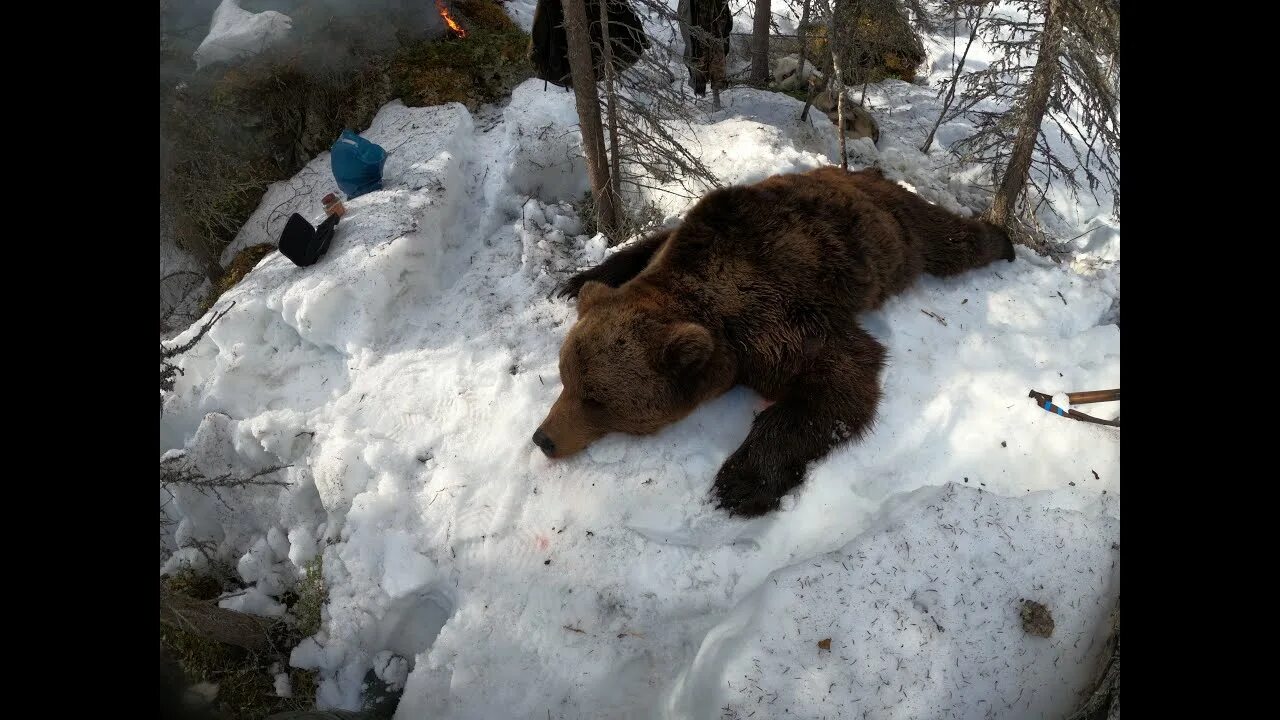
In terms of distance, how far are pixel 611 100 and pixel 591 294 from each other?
218 centimetres

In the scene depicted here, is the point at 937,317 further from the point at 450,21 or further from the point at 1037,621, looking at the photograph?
the point at 450,21

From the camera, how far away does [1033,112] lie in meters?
5.88

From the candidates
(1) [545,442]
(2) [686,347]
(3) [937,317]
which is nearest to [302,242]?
(1) [545,442]

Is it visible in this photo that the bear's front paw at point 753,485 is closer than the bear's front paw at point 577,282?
Yes

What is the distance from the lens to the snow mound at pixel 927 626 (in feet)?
11.3

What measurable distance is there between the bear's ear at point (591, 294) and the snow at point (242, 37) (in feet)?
25.3

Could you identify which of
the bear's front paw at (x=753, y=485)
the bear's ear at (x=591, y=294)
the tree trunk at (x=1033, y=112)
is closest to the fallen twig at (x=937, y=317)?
the bear's front paw at (x=753, y=485)

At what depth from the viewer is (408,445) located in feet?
15.4

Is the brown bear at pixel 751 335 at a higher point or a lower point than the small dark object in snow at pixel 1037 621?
higher

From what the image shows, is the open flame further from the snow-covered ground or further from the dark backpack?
the snow-covered ground

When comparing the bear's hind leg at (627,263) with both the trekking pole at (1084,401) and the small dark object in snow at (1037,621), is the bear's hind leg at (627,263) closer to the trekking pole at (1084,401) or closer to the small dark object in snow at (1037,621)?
the trekking pole at (1084,401)
